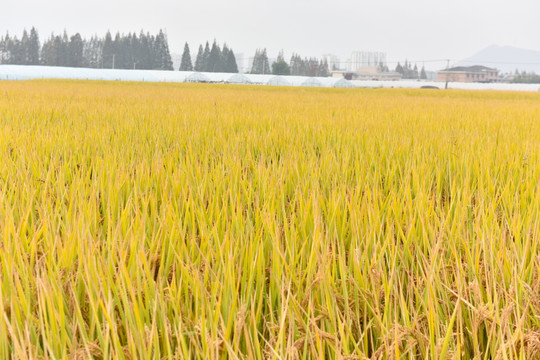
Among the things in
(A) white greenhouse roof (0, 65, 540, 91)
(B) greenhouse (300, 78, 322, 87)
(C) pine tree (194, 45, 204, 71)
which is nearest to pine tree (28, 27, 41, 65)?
(C) pine tree (194, 45, 204, 71)

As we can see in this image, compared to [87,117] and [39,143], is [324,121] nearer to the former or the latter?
[87,117]

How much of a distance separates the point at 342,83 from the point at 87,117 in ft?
126

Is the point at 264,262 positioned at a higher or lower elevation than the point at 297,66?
lower

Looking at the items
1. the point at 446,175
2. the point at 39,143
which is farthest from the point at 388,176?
the point at 39,143

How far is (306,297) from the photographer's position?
73cm

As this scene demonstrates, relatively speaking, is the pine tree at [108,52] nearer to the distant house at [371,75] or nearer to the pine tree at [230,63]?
the pine tree at [230,63]

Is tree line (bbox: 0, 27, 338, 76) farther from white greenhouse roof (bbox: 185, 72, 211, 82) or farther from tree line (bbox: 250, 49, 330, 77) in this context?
white greenhouse roof (bbox: 185, 72, 211, 82)

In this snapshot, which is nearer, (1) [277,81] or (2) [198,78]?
(2) [198,78]

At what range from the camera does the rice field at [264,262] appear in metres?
0.62

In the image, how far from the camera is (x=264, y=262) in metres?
Result: 0.92

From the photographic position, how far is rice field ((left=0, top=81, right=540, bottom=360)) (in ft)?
2.04

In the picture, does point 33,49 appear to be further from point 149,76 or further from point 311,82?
point 311,82

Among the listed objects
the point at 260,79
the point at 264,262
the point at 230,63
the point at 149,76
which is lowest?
the point at 264,262

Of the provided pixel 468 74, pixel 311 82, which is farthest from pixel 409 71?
pixel 311 82
